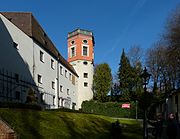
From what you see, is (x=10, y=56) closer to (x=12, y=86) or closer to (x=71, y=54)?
(x=12, y=86)

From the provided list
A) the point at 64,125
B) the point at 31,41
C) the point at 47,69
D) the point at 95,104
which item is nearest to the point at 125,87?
the point at 95,104

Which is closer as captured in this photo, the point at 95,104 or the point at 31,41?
the point at 31,41

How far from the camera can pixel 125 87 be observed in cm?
5988

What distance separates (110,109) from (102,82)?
8587mm

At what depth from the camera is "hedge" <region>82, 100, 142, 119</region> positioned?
53688 mm

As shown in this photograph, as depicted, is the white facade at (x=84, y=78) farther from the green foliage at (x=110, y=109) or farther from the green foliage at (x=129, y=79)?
the green foliage at (x=129, y=79)

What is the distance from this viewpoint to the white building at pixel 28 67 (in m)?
27.1

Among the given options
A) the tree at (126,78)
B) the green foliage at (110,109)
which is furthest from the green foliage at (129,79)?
the green foliage at (110,109)

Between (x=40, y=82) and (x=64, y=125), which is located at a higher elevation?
(x=40, y=82)

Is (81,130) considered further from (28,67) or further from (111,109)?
(111,109)

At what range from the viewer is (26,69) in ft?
105

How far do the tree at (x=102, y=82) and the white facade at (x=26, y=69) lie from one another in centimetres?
1468

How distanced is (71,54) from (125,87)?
40.9 feet

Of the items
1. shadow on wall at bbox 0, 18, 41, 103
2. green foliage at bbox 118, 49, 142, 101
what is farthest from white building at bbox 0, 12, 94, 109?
green foliage at bbox 118, 49, 142, 101
